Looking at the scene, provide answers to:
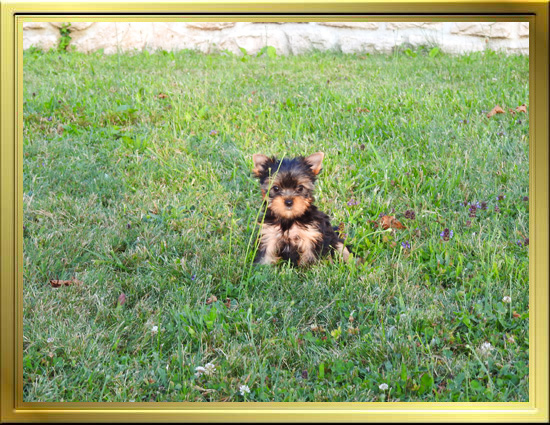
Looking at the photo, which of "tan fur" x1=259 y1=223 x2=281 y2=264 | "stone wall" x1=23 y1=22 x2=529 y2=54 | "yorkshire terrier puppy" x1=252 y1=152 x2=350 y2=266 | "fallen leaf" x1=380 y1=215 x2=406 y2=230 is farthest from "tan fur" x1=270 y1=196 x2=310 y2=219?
"stone wall" x1=23 y1=22 x2=529 y2=54

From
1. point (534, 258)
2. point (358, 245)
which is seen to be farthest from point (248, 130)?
point (534, 258)

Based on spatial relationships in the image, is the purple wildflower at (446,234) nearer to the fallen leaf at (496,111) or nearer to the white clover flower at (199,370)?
the fallen leaf at (496,111)

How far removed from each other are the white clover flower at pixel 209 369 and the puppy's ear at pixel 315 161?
148 centimetres

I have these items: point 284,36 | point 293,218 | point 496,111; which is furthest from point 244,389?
point 496,111

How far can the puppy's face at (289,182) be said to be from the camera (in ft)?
11.9

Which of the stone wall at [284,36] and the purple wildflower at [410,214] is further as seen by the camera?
the stone wall at [284,36]

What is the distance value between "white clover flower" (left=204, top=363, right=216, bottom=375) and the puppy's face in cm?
110

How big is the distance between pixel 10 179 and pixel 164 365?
1387 millimetres

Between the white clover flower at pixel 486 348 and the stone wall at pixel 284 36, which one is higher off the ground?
the stone wall at pixel 284 36

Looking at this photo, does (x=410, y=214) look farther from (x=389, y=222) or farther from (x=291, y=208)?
(x=291, y=208)

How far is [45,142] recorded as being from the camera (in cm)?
430

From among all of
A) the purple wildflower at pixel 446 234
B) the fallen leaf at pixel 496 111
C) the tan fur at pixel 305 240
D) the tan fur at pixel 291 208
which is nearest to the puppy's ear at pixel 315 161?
the tan fur at pixel 291 208

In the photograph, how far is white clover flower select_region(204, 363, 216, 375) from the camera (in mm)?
3002

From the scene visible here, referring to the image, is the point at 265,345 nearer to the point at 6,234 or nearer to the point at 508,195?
the point at 6,234
